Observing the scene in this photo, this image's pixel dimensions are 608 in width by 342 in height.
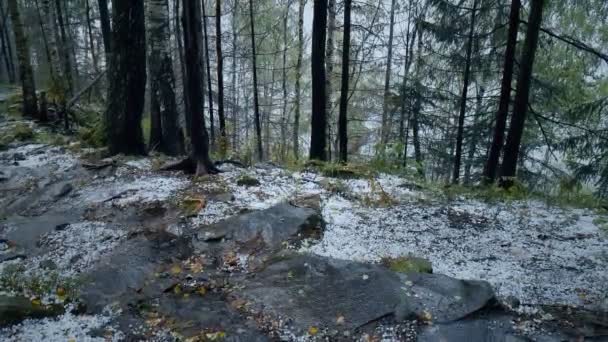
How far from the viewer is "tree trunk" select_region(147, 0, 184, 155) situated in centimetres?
677

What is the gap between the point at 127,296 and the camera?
304 centimetres

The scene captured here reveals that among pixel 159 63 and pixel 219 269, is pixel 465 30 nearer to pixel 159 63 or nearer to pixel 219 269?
pixel 159 63

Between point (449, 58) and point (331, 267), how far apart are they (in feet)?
32.5

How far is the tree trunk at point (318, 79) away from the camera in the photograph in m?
7.65

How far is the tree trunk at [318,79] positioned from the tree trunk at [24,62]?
7.84 meters

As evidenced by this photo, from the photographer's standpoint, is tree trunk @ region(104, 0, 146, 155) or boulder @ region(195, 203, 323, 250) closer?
boulder @ region(195, 203, 323, 250)

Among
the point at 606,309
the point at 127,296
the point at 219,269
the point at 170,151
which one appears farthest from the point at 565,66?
the point at 127,296

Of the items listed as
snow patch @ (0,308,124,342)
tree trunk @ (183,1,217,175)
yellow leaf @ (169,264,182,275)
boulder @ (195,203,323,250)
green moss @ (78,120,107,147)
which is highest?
tree trunk @ (183,1,217,175)

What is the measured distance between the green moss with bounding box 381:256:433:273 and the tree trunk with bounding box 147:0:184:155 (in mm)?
5643

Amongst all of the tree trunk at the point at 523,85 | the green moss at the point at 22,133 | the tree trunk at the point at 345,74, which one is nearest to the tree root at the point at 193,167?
the tree trunk at the point at 345,74

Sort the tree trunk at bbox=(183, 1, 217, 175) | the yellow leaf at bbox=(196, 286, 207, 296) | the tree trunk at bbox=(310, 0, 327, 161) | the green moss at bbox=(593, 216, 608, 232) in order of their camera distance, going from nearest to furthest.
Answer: the yellow leaf at bbox=(196, 286, 207, 296)
the green moss at bbox=(593, 216, 608, 232)
the tree trunk at bbox=(183, 1, 217, 175)
the tree trunk at bbox=(310, 0, 327, 161)

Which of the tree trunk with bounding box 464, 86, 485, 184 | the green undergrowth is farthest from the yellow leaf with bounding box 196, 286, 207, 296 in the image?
the tree trunk with bounding box 464, 86, 485, 184

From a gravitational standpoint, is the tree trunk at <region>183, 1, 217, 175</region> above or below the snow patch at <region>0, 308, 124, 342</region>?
above

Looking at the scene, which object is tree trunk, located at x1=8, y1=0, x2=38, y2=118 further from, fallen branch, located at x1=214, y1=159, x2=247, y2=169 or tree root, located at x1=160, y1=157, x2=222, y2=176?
fallen branch, located at x1=214, y1=159, x2=247, y2=169
